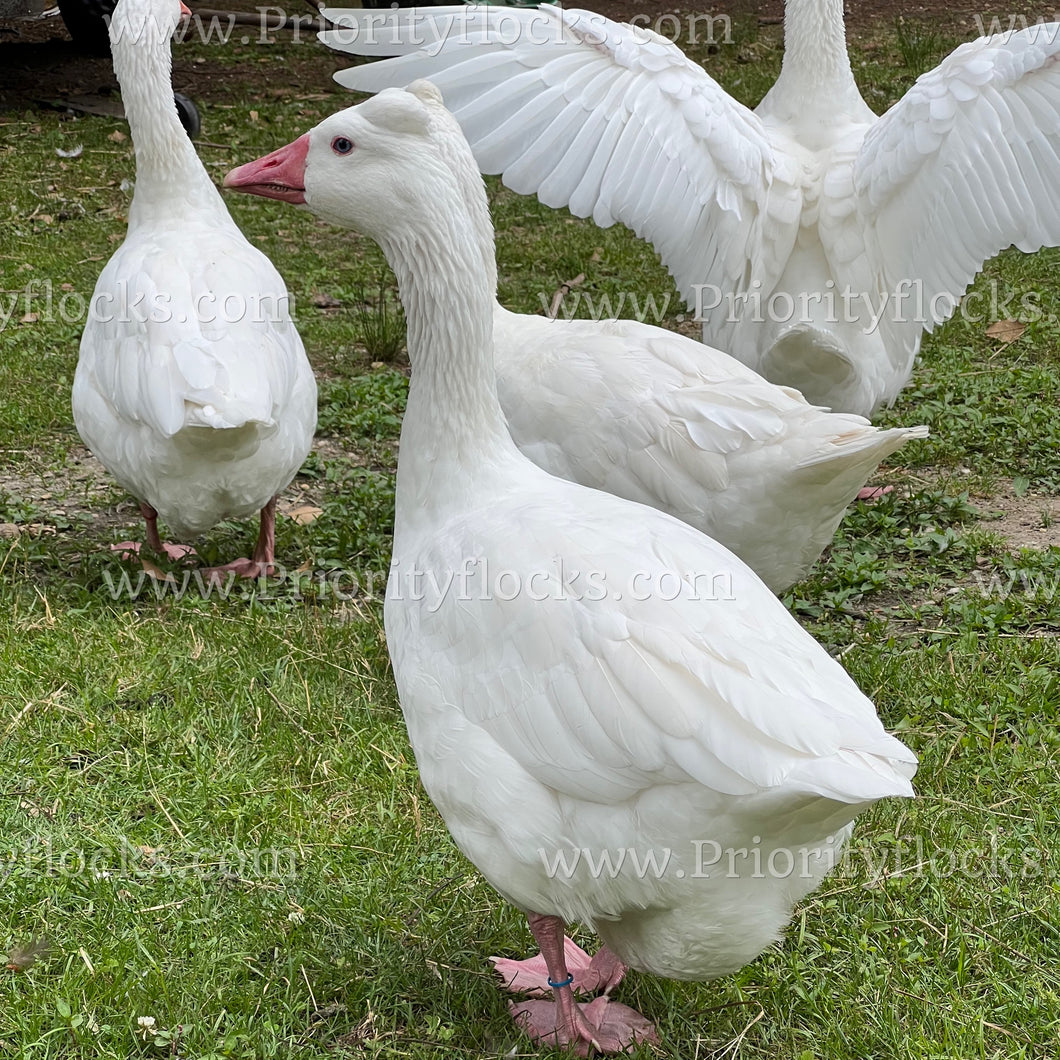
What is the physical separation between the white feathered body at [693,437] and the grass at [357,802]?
804mm

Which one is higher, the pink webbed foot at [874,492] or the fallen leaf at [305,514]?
the pink webbed foot at [874,492]

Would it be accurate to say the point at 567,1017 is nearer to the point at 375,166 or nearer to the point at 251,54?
the point at 375,166

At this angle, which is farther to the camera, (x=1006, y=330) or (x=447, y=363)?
(x=1006, y=330)

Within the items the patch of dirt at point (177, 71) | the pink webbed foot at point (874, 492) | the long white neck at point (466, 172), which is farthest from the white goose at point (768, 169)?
the patch of dirt at point (177, 71)

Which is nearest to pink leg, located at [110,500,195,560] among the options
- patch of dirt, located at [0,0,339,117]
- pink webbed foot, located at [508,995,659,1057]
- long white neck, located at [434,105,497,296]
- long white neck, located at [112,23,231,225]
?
long white neck, located at [112,23,231,225]

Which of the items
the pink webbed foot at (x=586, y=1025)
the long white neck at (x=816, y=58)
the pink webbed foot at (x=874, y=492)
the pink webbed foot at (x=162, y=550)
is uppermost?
the long white neck at (x=816, y=58)

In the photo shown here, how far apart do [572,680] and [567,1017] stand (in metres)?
0.82

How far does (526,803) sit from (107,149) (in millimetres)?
9171

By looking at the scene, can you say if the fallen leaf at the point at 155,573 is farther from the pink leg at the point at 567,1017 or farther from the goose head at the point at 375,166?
the pink leg at the point at 567,1017

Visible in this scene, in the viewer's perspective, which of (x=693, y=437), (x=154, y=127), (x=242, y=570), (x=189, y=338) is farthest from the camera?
(x=154, y=127)

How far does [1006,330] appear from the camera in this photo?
738cm

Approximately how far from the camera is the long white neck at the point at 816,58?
5.20 meters

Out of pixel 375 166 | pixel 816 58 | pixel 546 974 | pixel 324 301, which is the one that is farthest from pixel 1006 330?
pixel 546 974

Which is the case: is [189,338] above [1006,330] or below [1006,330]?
above
